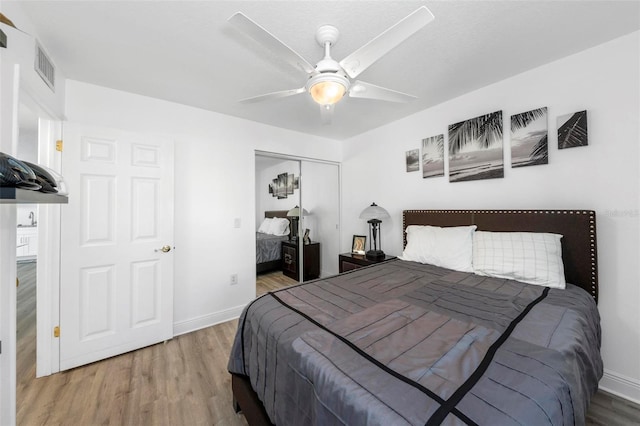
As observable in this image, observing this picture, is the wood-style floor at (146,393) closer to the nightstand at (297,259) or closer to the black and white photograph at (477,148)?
the nightstand at (297,259)

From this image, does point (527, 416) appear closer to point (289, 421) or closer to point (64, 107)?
point (289, 421)

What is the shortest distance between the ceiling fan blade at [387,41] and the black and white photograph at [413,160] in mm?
1829

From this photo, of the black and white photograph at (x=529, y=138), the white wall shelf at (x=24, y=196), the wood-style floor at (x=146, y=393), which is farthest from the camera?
the black and white photograph at (x=529, y=138)

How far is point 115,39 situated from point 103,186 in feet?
3.91

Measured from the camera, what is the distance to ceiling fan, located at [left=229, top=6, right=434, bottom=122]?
108 centimetres

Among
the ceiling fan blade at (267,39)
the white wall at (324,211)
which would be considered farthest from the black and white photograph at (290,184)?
the ceiling fan blade at (267,39)

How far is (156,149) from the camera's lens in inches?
92.7

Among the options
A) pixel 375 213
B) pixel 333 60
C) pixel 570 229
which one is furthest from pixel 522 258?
pixel 333 60

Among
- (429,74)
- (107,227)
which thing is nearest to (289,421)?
(107,227)

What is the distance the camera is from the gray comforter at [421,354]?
0.72 meters

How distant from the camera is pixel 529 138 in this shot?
2.09 metres

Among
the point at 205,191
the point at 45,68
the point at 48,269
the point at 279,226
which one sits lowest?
the point at 48,269

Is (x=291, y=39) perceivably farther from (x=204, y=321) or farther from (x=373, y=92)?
(x=204, y=321)

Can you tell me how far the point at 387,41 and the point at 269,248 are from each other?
10.4 ft
